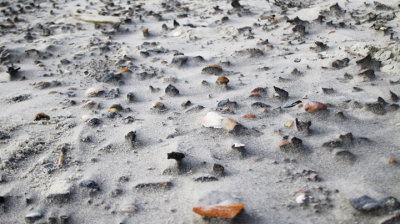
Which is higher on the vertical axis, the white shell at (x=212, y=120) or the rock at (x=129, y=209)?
the white shell at (x=212, y=120)

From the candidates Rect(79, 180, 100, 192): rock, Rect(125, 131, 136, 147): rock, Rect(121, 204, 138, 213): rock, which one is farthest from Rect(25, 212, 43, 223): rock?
Rect(125, 131, 136, 147): rock

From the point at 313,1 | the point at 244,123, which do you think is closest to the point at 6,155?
the point at 244,123

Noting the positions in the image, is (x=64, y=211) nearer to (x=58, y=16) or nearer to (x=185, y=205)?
(x=185, y=205)

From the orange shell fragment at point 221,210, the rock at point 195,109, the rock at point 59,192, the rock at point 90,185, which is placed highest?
the orange shell fragment at point 221,210

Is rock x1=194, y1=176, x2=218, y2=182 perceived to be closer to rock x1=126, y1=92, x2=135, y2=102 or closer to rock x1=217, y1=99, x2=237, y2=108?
rock x1=217, y1=99, x2=237, y2=108

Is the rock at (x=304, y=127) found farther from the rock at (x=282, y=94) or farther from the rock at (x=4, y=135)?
the rock at (x=4, y=135)

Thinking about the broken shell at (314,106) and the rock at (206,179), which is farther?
the broken shell at (314,106)

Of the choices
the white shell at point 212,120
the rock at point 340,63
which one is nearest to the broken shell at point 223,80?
the white shell at point 212,120
